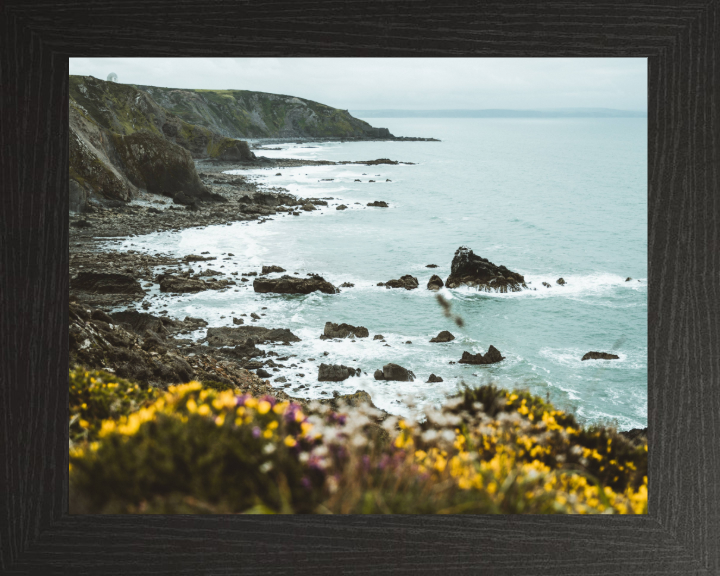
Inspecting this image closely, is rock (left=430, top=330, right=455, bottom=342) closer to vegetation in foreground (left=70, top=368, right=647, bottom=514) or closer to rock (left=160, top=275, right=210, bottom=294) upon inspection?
vegetation in foreground (left=70, top=368, right=647, bottom=514)

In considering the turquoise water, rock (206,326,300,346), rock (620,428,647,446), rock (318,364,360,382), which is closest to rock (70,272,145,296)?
the turquoise water

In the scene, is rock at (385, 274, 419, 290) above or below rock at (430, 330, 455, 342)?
above

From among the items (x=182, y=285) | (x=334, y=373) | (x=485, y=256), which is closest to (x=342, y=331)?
(x=334, y=373)

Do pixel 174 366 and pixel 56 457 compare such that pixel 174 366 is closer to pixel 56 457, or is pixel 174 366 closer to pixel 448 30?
pixel 56 457

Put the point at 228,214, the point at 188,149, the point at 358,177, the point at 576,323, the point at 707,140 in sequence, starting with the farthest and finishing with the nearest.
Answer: the point at 188,149, the point at 358,177, the point at 228,214, the point at 576,323, the point at 707,140

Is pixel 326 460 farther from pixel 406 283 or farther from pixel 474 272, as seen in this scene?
pixel 474 272

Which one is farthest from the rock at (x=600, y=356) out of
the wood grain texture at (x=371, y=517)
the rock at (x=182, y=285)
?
the rock at (x=182, y=285)

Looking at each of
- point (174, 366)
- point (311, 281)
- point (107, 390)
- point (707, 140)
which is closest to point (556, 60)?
point (707, 140)
